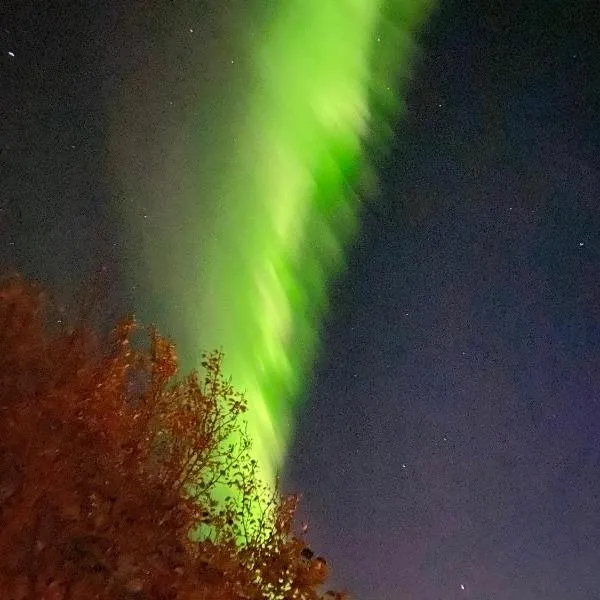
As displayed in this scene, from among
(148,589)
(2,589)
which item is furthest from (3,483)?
(148,589)

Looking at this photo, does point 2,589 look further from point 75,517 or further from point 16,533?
point 75,517

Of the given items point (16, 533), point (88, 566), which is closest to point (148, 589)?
point (88, 566)

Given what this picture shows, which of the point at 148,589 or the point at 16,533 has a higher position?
the point at 148,589

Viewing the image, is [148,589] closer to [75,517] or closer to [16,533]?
[75,517]

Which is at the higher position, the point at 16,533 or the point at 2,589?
the point at 16,533

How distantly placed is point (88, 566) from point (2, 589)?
809 millimetres

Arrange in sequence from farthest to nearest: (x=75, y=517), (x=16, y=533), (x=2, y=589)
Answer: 1. (x=75, y=517)
2. (x=16, y=533)
3. (x=2, y=589)

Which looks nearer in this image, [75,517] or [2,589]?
[2,589]

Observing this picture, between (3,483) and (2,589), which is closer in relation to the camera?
(2,589)

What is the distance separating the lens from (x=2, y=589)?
538 centimetres

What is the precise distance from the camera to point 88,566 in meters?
6.04

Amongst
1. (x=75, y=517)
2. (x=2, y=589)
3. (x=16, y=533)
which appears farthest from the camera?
(x=75, y=517)

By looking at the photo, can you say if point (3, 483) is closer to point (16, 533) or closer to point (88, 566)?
point (16, 533)

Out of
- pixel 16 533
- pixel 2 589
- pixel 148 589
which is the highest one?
pixel 148 589
